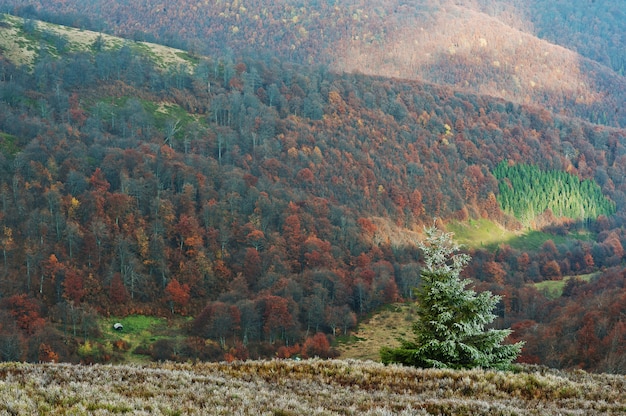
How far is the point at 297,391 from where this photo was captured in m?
18.4

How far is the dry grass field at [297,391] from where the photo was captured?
14258 millimetres

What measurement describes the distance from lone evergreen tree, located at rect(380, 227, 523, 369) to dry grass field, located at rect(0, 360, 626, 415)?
461 cm

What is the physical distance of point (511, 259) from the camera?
607 ft

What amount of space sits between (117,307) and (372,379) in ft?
325

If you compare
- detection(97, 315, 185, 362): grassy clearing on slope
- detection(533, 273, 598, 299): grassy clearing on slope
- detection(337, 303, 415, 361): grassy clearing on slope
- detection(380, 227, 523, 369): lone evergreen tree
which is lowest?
detection(97, 315, 185, 362): grassy clearing on slope

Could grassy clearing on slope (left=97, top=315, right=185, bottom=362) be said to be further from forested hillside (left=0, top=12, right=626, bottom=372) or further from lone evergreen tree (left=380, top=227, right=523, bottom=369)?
lone evergreen tree (left=380, top=227, right=523, bottom=369)

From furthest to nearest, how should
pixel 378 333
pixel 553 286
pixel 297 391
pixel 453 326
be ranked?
pixel 553 286 → pixel 378 333 → pixel 453 326 → pixel 297 391

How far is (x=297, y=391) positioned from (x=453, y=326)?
42.6 feet

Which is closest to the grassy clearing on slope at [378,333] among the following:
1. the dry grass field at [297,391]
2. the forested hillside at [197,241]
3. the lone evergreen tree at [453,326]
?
the forested hillside at [197,241]

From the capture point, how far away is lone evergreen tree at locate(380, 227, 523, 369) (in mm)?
28016

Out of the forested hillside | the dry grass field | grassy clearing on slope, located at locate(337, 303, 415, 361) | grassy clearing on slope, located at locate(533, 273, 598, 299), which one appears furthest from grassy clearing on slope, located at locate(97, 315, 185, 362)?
grassy clearing on slope, located at locate(533, 273, 598, 299)

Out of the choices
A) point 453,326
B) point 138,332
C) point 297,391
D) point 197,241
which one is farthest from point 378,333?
point 297,391

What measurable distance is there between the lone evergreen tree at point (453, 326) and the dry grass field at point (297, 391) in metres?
4.61

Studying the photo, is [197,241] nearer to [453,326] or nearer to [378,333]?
[378,333]
